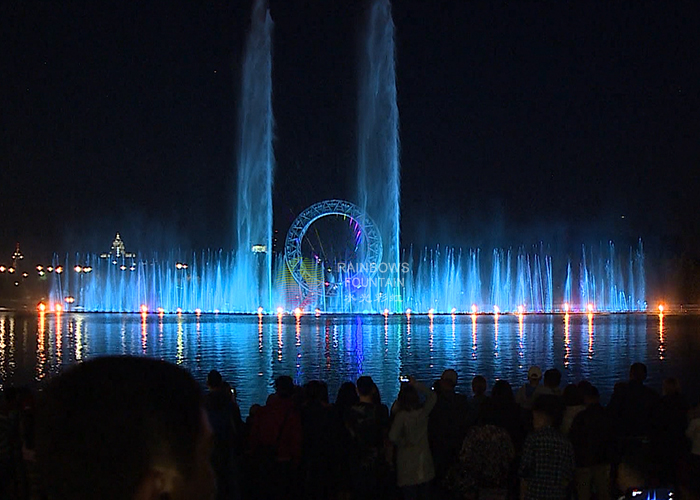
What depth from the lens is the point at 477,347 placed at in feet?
87.5

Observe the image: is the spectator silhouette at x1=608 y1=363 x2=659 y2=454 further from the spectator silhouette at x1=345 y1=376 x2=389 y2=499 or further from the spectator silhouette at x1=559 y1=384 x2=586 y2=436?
the spectator silhouette at x1=345 y1=376 x2=389 y2=499

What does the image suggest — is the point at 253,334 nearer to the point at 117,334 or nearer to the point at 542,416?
the point at 117,334

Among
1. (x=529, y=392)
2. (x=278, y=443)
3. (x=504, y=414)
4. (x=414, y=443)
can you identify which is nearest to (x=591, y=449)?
(x=504, y=414)

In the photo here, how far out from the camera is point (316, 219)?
53.0 m

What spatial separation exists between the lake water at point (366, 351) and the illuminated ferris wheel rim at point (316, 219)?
10.3 meters

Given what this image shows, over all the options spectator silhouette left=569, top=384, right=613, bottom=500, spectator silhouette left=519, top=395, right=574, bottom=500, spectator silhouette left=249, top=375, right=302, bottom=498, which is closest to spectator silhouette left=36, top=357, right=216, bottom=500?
spectator silhouette left=519, top=395, right=574, bottom=500

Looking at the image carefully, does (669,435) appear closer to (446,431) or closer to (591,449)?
(591,449)

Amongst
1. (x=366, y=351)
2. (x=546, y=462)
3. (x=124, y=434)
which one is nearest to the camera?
A: (x=124, y=434)

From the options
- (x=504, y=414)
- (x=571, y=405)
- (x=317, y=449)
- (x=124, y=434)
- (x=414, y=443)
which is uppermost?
(x=124, y=434)

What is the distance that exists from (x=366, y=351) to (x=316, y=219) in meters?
28.6

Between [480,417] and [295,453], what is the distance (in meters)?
1.75

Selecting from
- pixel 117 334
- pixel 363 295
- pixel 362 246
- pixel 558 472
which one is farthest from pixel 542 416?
pixel 363 295

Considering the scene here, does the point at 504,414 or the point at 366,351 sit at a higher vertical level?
the point at 504,414

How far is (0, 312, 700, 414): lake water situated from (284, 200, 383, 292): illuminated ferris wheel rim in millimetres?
10300
